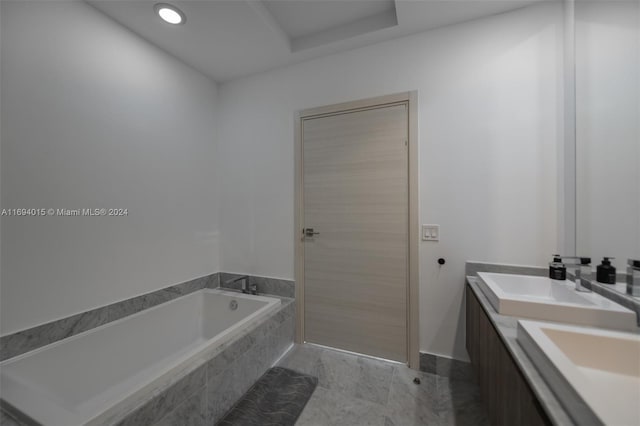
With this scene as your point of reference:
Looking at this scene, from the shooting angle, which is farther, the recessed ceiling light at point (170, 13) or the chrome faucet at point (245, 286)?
the chrome faucet at point (245, 286)

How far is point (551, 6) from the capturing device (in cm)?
150

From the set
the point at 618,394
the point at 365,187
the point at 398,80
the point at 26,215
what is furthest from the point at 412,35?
the point at 26,215

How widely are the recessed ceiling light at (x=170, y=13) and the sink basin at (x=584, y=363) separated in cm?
245

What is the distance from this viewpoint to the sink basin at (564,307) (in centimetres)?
90

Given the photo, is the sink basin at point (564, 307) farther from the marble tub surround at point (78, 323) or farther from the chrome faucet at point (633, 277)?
the marble tub surround at point (78, 323)

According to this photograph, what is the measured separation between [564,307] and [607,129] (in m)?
0.91

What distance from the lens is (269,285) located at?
7.40 ft

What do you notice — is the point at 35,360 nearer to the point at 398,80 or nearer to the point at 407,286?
the point at 407,286

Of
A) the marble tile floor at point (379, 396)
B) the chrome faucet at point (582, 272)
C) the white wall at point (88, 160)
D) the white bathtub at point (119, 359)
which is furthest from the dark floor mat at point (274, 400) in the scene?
the chrome faucet at point (582, 272)

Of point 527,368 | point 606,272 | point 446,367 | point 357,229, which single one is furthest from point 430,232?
point 527,368

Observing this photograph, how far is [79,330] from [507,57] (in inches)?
124

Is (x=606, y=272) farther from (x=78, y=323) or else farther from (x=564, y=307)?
(x=78, y=323)

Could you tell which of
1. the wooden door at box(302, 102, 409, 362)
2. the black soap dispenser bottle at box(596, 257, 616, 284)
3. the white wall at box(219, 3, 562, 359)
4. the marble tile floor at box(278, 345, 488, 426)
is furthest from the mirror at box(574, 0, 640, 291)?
the marble tile floor at box(278, 345, 488, 426)

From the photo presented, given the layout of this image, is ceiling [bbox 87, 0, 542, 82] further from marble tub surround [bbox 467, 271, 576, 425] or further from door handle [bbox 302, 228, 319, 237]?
marble tub surround [bbox 467, 271, 576, 425]
